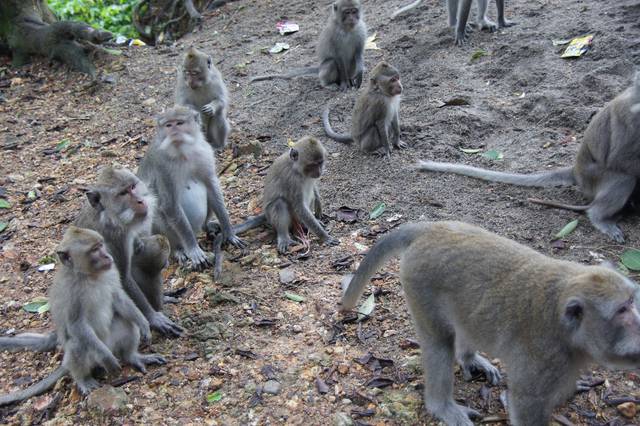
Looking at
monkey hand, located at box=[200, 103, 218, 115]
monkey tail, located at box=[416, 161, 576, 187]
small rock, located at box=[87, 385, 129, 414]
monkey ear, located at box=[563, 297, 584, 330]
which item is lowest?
monkey tail, located at box=[416, 161, 576, 187]

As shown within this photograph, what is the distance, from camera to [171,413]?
412 centimetres

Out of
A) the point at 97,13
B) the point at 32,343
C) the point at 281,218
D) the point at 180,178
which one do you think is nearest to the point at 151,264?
the point at 32,343

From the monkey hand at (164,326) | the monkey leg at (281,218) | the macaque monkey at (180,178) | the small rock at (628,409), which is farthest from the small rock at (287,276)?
the small rock at (628,409)

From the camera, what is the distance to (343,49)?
957cm

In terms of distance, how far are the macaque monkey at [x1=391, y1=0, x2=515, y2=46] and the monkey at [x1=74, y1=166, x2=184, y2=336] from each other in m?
6.39

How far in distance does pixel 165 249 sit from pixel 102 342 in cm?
85

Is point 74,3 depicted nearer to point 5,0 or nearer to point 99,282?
point 5,0

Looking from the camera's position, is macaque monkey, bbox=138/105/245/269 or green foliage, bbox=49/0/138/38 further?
green foliage, bbox=49/0/138/38

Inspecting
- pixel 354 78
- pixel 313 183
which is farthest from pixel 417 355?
pixel 354 78

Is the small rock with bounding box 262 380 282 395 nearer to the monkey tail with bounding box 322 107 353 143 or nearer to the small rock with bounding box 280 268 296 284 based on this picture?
the small rock with bounding box 280 268 296 284

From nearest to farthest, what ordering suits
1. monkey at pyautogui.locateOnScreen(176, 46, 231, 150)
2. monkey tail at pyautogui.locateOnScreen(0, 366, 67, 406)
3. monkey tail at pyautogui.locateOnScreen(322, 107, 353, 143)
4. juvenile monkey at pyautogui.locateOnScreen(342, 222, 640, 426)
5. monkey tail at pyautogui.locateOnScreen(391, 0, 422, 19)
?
juvenile monkey at pyautogui.locateOnScreen(342, 222, 640, 426) < monkey tail at pyautogui.locateOnScreen(0, 366, 67, 406) < monkey tail at pyautogui.locateOnScreen(322, 107, 353, 143) < monkey at pyautogui.locateOnScreen(176, 46, 231, 150) < monkey tail at pyautogui.locateOnScreen(391, 0, 422, 19)

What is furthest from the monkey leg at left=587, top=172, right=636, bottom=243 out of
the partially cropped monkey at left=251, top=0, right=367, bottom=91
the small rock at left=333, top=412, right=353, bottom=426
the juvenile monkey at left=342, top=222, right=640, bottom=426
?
the partially cropped monkey at left=251, top=0, right=367, bottom=91

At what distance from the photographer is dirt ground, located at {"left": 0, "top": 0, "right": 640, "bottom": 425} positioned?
4.21 meters

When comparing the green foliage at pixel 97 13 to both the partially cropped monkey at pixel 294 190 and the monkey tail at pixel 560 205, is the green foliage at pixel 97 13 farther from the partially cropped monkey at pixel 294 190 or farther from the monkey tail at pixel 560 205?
the monkey tail at pixel 560 205
